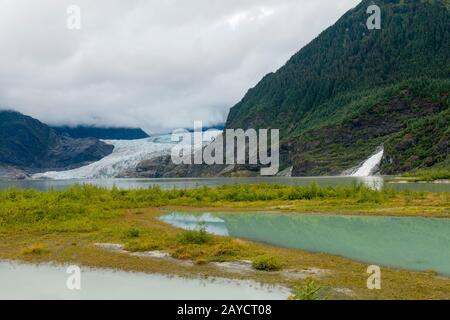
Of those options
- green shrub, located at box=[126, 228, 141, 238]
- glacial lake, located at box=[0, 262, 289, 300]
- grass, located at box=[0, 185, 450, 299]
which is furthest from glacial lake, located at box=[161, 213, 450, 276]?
glacial lake, located at box=[0, 262, 289, 300]

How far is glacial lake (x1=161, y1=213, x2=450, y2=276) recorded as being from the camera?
24875mm

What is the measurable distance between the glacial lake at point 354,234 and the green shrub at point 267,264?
16.7 feet

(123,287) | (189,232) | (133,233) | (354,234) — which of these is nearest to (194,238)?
(189,232)

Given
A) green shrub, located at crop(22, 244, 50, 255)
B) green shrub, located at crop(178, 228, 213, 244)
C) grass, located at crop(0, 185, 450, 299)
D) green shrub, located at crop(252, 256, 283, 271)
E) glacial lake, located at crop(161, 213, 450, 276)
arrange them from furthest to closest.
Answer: green shrub, located at crop(178, 228, 213, 244) < green shrub, located at crop(22, 244, 50, 255) < glacial lake, located at crop(161, 213, 450, 276) < green shrub, located at crop(252, 256, 283, 271) < grass, located at crop(0, 185, 450, 299)

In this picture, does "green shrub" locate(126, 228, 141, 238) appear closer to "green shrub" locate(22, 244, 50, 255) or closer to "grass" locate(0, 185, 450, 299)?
"grass" locate(0, 185, 450, 299)

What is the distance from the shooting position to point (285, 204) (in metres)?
56.7

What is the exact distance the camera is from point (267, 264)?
21875 millimetres

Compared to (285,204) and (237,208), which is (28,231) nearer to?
(237,208)

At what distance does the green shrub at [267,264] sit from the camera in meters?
21.8

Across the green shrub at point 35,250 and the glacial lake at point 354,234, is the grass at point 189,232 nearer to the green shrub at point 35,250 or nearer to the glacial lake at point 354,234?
the green shrub at point 35,250

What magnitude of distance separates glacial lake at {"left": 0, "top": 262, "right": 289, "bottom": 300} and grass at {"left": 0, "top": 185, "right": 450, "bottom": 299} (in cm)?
117

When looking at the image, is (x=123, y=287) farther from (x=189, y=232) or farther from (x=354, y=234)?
(x=354, y=234)
